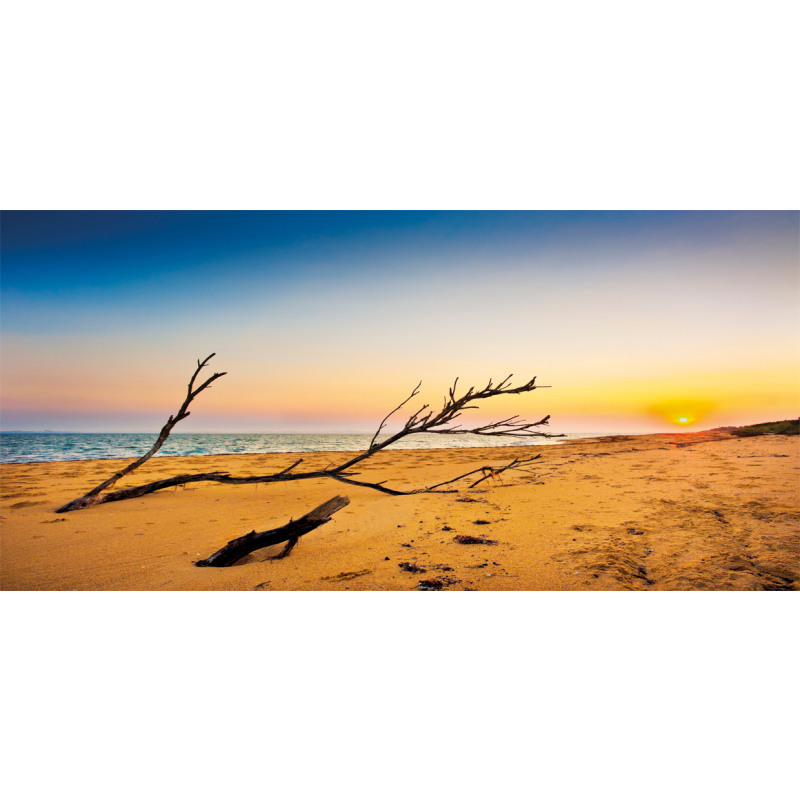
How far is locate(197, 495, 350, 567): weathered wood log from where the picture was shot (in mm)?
3502

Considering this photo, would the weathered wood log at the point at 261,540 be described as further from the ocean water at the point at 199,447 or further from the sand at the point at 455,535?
the ocean water at the point at 199,447

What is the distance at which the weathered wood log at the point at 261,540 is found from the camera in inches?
138

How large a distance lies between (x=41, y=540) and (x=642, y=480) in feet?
25.7

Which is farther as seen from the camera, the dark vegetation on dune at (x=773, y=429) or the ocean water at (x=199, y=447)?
the ocean water at (x=199, y=447)

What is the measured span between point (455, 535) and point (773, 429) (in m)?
13.8

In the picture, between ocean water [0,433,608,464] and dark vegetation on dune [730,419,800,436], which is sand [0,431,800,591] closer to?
dark vegetation on dune [730,419,800,436]

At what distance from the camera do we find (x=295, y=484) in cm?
827

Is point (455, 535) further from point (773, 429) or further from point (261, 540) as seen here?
point (773, 429)

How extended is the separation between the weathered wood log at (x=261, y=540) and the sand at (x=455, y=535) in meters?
0.10

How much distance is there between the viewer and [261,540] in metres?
3.53

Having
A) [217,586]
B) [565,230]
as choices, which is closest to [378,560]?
[217,586]

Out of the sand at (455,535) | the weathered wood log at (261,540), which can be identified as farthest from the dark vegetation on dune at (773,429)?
the weathered wood log at (261,540)

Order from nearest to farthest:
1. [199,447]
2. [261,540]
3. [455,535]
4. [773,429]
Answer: [261,540] → [455,535] → [773,429] → [199,447]

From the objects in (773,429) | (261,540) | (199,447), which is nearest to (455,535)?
(261,540)
